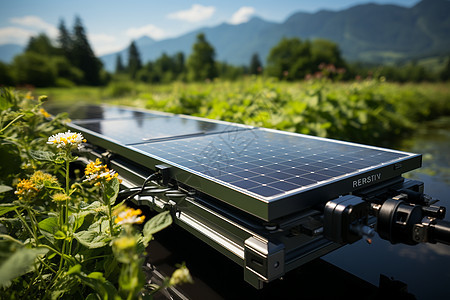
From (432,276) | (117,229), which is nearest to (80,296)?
(117,229)

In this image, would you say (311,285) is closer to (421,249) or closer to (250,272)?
(250,272)

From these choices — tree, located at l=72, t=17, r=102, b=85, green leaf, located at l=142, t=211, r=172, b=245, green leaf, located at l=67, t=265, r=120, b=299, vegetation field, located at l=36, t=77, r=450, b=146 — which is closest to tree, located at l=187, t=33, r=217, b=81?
tree, located at l=72, t=17, r=102, b=85

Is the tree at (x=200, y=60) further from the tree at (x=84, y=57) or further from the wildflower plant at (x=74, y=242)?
the wildflower plant at (x=74, y=242)

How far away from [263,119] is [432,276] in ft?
8.32

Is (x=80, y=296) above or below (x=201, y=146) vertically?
below

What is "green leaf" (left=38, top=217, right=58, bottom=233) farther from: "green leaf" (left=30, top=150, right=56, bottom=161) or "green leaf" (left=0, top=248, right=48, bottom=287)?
"green leaf" (left=0, top=248, right=48, bottom=287)

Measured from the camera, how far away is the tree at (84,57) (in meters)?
48.2

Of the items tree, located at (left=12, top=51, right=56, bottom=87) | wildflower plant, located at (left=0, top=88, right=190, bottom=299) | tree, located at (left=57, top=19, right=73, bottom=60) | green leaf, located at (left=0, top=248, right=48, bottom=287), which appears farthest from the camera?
tree, located at (left=57, top=19, right=73, bottom=60)

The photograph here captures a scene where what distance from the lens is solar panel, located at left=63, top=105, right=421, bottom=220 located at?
107 centimetres

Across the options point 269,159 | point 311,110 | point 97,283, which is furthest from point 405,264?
point 311,110

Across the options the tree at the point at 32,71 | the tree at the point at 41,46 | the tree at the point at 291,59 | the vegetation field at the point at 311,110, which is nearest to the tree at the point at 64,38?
the tree at the point at 41,46

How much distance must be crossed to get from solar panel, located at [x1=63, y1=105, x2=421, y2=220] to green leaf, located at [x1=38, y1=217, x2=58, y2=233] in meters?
0.52

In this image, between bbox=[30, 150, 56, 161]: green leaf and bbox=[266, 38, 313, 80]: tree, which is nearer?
bbox=[30, 150, 56, 161]: green leaf

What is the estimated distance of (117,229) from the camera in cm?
118
